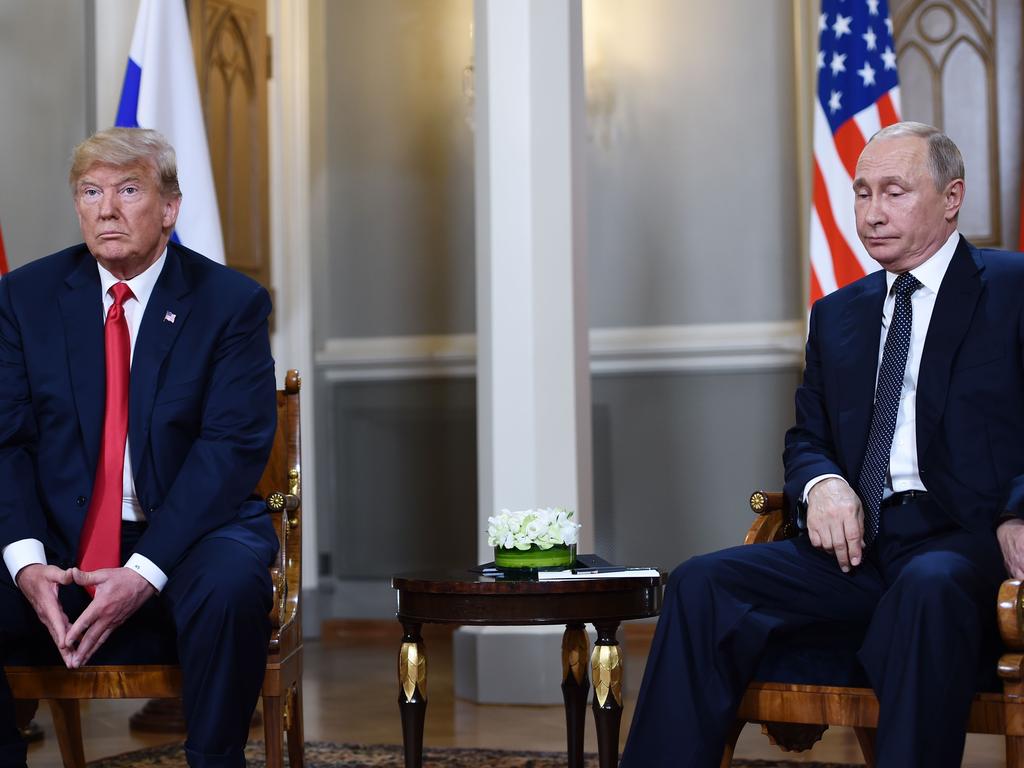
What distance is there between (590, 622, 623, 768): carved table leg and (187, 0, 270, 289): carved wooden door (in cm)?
312

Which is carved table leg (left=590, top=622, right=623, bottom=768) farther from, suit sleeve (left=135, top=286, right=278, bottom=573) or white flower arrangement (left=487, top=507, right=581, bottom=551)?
suit sleeve (left=135, top=286, right=278, bottom=573)

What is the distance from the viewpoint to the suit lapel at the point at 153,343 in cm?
265

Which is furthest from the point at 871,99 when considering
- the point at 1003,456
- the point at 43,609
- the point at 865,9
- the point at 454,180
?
the point at 43,609

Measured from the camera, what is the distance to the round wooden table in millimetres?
2627

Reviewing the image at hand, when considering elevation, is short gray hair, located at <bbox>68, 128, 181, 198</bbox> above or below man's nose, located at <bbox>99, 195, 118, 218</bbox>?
above

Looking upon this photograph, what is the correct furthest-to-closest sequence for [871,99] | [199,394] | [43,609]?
1. [871,99]
2. [199,394]
3. [43,609]

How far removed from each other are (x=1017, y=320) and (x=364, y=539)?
13.0 feet

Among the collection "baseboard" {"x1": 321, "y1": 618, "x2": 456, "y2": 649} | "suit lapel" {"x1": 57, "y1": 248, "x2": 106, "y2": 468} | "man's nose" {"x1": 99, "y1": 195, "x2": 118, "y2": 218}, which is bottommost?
"baseboard" {"x1": 321, "y1": 618, "x2": 456, "y2": 649}

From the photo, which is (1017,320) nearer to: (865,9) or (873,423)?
(873,423)

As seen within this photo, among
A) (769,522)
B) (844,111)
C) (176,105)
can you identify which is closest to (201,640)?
(769,522)

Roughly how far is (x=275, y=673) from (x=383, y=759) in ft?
3.59

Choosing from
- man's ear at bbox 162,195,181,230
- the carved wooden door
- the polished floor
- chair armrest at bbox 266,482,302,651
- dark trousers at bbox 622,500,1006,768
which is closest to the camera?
dark trousers at bbox 622,500,1006,768

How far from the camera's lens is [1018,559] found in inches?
88.4

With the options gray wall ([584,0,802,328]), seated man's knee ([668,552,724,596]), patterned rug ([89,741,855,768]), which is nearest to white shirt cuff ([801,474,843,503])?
seated man's knee ([668,552,724,596])
